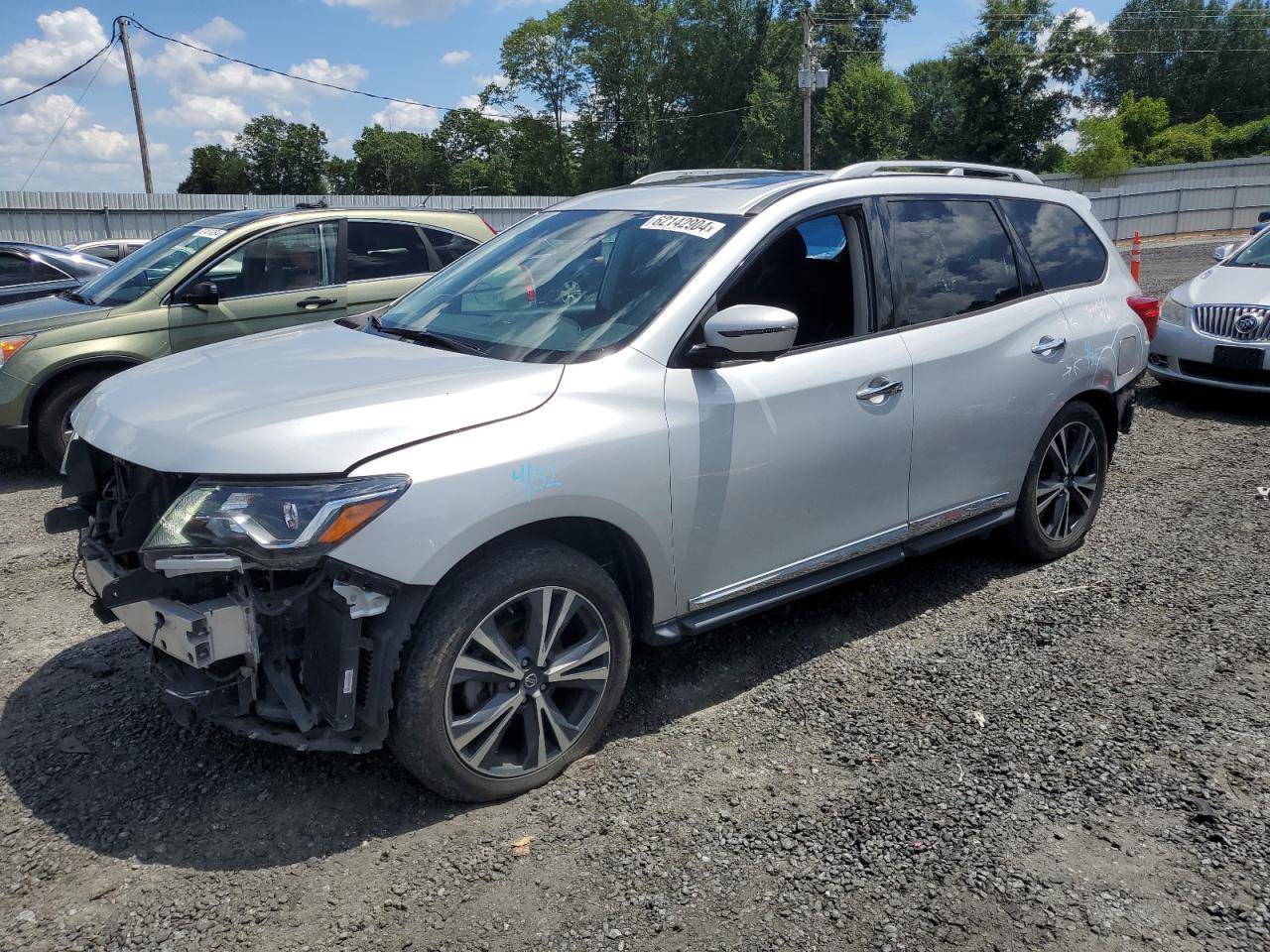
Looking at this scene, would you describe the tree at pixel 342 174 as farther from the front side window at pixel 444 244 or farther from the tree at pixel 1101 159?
the front side window at pixel 444 244

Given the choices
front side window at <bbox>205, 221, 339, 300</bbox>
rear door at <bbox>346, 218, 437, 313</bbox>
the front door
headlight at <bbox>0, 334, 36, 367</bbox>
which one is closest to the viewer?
the front door

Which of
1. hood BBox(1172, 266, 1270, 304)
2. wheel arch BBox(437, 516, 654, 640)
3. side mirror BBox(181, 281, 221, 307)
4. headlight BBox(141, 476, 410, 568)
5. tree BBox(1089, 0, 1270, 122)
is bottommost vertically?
wheel arch BBox(437, 516, 654, 640)

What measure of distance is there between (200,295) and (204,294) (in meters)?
0.03

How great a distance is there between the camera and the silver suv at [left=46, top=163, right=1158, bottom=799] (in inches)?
109

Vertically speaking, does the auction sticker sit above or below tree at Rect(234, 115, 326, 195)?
below

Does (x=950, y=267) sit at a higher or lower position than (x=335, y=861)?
higher

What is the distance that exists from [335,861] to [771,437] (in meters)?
1.99

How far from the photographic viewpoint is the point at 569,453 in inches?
121

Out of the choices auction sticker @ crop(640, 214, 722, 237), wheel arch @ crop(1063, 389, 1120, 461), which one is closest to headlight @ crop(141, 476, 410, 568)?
auction sticker @ crop(640, 214, 722, 237)

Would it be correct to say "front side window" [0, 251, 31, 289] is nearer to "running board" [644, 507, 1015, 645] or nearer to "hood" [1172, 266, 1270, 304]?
"running board" [644, 507, 1015, 645]

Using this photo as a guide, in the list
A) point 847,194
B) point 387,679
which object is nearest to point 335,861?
point 387,679

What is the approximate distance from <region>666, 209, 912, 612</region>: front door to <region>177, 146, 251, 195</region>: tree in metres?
85.4

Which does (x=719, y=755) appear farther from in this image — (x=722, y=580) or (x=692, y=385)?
(x=692, y=385)

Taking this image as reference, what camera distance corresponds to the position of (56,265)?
1083 centimetres
